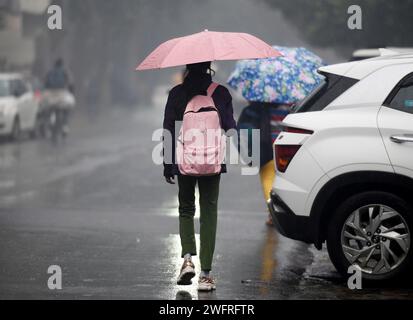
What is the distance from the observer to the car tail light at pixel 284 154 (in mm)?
8828

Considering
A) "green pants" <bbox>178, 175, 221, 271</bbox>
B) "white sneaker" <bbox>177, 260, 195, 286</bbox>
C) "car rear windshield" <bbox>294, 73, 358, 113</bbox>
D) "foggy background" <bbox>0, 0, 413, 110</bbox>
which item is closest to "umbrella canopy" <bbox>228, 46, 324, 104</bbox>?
"car rear windshield" <bbox>294, 73, 358, 113</bbox>

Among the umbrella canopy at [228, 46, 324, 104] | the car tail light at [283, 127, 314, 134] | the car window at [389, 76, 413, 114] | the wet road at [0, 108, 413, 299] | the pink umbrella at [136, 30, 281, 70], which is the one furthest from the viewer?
the umbrella canopy at [228, 46, 324, 104]

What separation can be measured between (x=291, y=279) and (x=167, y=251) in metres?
1.65

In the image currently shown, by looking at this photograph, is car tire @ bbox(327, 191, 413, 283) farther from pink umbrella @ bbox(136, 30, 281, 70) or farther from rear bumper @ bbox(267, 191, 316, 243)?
pink umbrella @ bbox(136, 30, 281, 70)

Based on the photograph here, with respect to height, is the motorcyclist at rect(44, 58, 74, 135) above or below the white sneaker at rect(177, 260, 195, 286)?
above

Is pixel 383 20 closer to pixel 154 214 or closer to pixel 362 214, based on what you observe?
pixel 154 214

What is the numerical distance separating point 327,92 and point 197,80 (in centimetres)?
109

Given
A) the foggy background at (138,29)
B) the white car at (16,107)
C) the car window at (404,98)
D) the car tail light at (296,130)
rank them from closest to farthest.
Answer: the car window at (404,98)
the car tail light at (296,130)
the white car at (16,107)
the foggy background at (138,29)

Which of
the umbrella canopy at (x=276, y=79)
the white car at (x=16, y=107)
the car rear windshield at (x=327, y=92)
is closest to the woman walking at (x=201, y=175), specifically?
the car rear windshield at (x=327, y=92)

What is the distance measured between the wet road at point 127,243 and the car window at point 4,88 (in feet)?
23.9

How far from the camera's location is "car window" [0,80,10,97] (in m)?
27.1

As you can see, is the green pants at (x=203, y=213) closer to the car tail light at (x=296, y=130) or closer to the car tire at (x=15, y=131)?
the car tail light at (x=296, y=130)

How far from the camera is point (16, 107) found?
1067 inches
